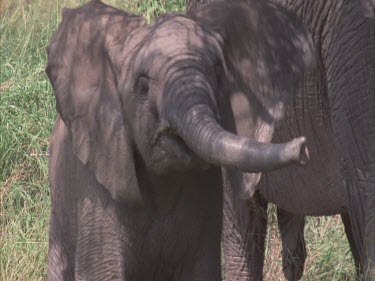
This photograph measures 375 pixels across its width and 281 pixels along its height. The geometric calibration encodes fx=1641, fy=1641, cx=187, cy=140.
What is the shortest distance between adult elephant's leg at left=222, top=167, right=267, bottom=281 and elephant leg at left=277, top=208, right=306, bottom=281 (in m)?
0.10

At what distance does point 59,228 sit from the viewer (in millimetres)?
5379

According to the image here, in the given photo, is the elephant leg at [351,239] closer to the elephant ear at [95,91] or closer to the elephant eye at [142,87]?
the elephant ear at [95,91]

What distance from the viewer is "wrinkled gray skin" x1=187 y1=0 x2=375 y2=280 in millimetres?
5090

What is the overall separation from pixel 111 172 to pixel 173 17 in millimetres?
486

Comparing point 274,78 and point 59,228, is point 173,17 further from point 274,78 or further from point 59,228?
point 59,228

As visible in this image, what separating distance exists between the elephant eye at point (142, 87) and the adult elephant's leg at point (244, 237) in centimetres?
232

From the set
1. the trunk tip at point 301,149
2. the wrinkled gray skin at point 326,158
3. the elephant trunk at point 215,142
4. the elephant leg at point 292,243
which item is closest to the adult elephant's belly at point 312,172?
the wrinkled gray skin at point 326,158

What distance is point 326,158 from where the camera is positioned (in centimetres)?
600

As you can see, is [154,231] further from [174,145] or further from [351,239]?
[351,239]

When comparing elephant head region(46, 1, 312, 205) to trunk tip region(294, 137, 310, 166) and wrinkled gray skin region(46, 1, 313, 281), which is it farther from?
trunk tip region(294, 137, 310, 166)

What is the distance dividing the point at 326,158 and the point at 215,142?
1980 millimetres

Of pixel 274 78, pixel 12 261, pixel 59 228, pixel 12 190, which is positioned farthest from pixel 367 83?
pixel 12 190

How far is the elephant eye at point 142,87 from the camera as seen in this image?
4.47m

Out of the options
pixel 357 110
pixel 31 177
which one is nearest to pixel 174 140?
A: pixel 357 110
